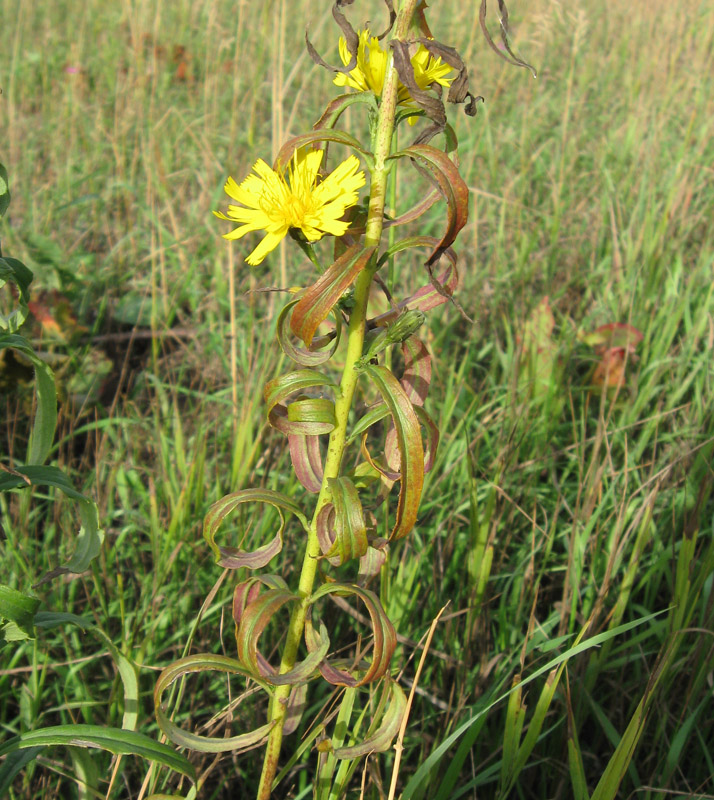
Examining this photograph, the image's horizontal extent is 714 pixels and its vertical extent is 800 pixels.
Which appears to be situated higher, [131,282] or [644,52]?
[644,52]

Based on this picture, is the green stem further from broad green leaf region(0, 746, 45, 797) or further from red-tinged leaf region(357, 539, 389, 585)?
broad green leaf region(0, 746, 45, 797)

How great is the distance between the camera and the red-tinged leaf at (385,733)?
89 cm

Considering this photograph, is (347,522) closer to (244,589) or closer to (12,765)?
(244,589)

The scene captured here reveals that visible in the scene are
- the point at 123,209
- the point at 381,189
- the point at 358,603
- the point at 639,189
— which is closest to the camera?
the point at 381,189

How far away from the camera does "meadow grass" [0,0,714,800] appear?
46.1 inches

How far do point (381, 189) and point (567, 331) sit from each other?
1330mm

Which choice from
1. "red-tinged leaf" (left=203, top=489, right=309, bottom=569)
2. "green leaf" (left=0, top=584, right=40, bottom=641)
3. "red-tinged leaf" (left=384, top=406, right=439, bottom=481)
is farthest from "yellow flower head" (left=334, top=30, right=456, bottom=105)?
"green leaf" (left=0, top=584, right=40, bottom=641)

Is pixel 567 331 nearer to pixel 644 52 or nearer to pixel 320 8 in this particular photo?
pixel 644 52

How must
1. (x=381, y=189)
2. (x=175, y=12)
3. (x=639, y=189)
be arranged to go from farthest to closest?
1. (x=175, y=12)
2. (x=639, y=189)
3. (x=381, y=189)

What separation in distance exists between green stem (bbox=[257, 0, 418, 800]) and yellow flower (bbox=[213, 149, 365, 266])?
29 mm

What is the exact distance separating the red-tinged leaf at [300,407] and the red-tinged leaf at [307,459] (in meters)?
0.06

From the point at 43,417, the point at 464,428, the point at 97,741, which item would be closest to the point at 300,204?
the point at 43,417

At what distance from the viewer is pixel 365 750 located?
88 centimetres

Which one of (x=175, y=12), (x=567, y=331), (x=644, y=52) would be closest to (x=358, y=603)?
(x=567, y=331)
